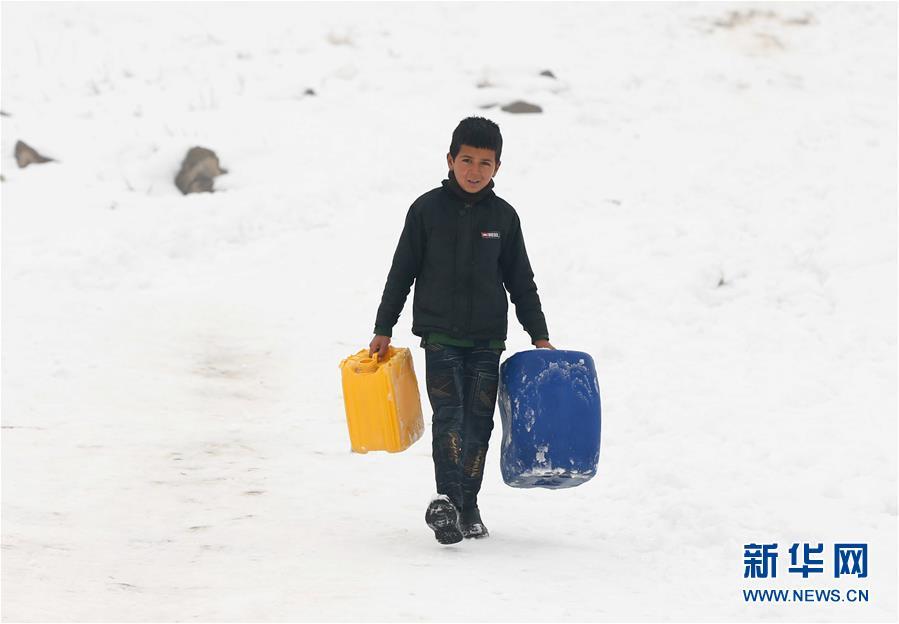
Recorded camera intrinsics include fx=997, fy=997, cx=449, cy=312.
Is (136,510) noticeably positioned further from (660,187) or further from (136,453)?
(660,187)

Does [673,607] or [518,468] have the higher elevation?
[518,468]

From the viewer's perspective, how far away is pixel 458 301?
4.26 metres

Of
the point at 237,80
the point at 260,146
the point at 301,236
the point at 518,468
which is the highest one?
the point at 237,80

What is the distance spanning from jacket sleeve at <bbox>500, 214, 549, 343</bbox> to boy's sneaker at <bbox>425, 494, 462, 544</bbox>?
2.76ft

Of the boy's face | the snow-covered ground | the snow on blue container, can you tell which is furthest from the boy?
the snow-covered ground

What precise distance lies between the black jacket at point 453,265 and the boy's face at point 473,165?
6 centimetres

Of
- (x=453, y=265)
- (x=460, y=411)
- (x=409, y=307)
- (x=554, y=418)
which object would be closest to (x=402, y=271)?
(x=453, y=265)

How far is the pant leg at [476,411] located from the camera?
14.2 feet

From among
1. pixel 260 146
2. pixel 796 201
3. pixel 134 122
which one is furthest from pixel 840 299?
pixel 134 122

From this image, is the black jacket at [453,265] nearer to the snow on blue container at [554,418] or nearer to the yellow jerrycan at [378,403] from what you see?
the yellow jerrycan at [378,403]

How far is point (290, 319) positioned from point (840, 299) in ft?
16.7

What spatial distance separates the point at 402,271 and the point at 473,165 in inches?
22.0

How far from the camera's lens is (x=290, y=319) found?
9117 millimetres

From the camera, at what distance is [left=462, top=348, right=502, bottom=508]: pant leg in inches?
171
